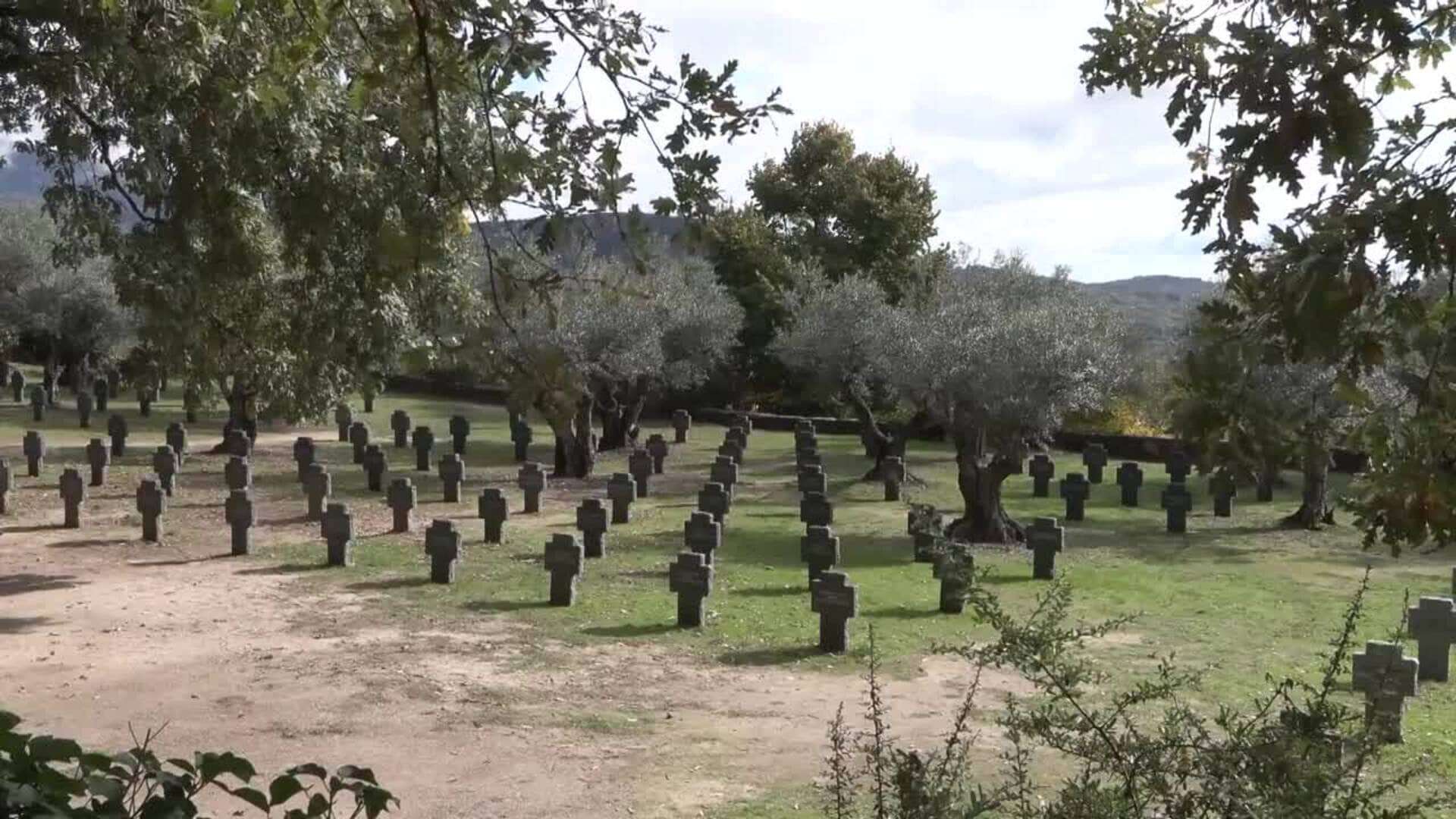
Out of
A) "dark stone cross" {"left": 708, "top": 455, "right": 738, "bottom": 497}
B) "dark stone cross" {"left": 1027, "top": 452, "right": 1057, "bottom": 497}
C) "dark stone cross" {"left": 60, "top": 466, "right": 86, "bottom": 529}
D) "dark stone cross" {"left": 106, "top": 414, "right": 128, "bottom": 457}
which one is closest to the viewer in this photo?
"dark stone cross" {"left": 60, "top": 466, "right": 86, "bottom": 529}

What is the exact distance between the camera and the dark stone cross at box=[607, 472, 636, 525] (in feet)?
67.0

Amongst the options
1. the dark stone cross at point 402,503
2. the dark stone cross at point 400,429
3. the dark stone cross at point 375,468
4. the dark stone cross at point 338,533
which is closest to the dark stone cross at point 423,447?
the dark stone cross at point 375,468

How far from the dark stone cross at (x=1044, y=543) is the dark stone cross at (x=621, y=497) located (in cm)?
677

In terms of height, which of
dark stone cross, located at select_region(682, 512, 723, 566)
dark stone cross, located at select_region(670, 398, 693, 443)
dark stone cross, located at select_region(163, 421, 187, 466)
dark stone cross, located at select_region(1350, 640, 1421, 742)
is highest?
dark stone cross, located at select_region(670, 398, 693, 443)

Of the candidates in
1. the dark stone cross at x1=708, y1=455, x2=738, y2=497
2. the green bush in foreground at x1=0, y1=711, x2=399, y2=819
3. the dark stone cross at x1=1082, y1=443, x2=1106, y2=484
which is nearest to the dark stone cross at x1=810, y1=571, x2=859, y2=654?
the green bush in foreground at x1=0, y1=711, x2=399, y2=819

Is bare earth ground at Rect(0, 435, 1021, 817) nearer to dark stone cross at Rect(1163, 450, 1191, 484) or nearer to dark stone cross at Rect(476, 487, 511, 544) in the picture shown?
dark stone cross at Rect(476, 487, 511, 544)

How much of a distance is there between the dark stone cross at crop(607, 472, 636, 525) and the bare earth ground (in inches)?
243

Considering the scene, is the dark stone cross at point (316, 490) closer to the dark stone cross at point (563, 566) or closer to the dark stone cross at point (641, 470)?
the dark stone cross at point (641, 470)

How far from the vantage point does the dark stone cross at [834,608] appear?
39.8 feet

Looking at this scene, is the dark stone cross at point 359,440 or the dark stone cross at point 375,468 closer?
the dark stone cross at point 375,468

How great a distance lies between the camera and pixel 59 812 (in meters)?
2.86

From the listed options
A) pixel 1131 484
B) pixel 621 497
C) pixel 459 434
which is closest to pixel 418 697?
pixel 621 497

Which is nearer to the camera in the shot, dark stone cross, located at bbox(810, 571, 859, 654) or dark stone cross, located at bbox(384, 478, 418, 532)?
dark stone cross, located at bbox(810, 571, 859, 654)

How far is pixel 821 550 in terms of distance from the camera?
15703mm
